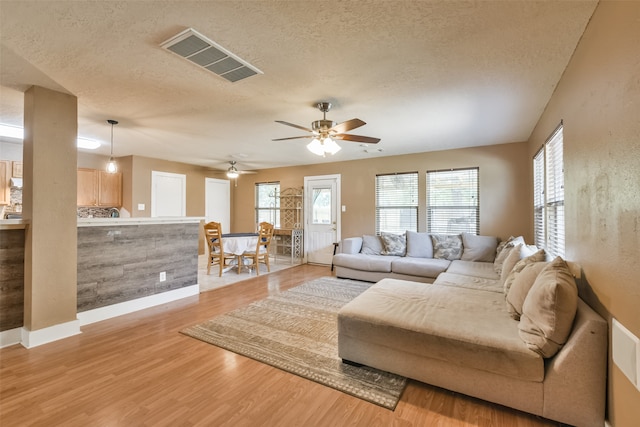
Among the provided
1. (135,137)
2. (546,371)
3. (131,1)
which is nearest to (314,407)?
(546,371)

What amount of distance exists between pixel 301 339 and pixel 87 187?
560 centimetres

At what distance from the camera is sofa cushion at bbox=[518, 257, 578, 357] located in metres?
1.55

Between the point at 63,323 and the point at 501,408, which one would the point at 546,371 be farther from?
the point at 63,323

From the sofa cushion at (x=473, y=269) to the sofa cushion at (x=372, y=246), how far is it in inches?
53.0

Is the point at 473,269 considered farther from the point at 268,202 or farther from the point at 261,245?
the point at 268,202

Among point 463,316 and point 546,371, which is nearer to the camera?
point 546,371

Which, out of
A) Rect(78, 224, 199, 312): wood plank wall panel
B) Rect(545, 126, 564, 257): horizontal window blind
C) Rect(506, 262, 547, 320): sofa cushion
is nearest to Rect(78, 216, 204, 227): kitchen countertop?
Rect(78, 224, 199, 312): wood plank wall panel

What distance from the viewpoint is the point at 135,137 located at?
4.41 m

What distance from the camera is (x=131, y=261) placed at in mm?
3453

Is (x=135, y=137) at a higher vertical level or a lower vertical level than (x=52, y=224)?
higher

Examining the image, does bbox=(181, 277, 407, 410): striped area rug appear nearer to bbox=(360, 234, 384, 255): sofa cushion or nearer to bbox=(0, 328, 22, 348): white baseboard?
A: bbox=(360, 234, 384, 255): sofa cushion

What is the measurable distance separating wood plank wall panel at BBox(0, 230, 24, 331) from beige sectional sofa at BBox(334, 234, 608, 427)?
3169 mm

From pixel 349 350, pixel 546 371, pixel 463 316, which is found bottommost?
pixel 349 350

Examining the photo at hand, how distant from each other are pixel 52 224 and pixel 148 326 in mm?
1408
